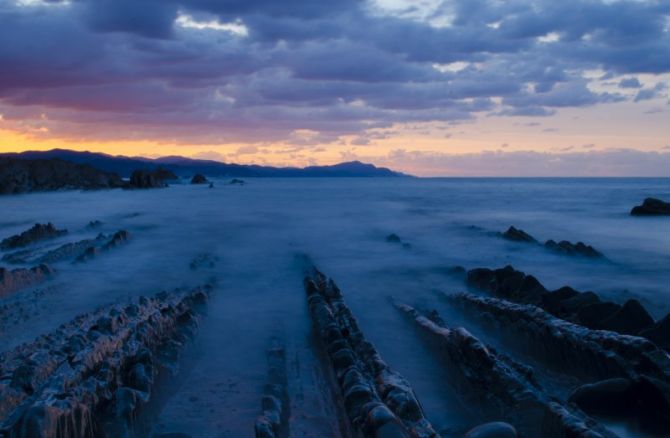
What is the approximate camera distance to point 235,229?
59.9 ft

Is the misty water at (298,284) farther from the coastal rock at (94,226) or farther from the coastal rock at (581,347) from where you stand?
the coastal rock at (94,226)

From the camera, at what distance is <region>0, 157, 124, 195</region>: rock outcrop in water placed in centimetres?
4573

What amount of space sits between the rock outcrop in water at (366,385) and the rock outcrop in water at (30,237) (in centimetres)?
999

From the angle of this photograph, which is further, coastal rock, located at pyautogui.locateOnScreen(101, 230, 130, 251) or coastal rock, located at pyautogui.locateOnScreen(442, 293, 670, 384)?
coastal rock, located at pyautogui.locateOnScreen(101, 230, 130, 251)

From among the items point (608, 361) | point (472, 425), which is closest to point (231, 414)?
point (472, 425)

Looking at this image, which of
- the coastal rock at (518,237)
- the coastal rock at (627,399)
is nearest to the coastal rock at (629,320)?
the coastal rock at (627,399)

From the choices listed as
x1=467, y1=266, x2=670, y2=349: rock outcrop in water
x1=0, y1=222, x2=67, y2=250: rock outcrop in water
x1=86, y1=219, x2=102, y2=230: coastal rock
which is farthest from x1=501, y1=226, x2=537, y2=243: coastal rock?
x1=86, y1=219, x2=102, y2=230: coastal rock

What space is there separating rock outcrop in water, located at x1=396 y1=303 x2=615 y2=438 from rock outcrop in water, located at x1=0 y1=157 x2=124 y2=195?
4751 cm

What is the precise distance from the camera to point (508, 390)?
409cm

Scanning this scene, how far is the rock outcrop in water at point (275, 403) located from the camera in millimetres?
3699

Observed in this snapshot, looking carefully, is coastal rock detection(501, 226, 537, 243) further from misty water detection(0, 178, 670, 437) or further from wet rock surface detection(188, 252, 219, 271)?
wet rock surface detection(188, 252, 219, 271)

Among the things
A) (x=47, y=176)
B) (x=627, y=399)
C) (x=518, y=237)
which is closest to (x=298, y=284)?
(x=627, y=399)

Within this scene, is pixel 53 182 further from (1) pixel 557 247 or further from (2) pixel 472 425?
(2) pixel 472 425

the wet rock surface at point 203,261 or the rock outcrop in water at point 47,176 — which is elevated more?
the rock outcrop in water at point 47,176
